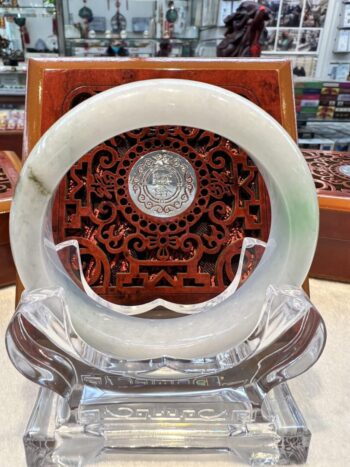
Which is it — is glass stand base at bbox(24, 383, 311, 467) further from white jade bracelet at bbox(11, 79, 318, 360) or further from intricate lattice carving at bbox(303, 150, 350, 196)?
intricate lattice carving at bbox(303, 150, 350, 196)

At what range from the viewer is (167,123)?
428 mm

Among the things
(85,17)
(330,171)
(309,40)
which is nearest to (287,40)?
(309,40)

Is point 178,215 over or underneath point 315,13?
underneath

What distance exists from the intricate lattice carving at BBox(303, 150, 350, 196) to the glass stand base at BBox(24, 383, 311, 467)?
460mm

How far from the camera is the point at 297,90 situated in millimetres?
1431

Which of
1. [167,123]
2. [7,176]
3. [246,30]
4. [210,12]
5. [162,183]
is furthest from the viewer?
[210,12]

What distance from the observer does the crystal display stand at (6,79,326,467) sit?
1.40 feet

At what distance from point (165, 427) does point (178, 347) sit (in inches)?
3.9

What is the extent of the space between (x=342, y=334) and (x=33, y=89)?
0.67 meters

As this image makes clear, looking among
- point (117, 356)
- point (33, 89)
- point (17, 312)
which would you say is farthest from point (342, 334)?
point (33, 89)

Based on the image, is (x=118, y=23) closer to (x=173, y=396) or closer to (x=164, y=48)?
(x=164, y=48)

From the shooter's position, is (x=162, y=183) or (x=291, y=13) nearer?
(x=162, y=183)

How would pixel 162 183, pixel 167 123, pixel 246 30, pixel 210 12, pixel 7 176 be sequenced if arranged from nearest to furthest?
pixel 167 123 → pixel 162 183 → pixel 7 176 → pixel 246 30 → pixel 210 12

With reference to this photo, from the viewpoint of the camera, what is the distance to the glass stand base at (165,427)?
0.48 meters
